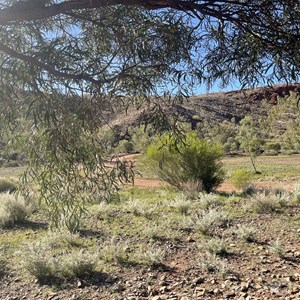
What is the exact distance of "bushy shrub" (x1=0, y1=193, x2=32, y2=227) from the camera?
31.5 ft

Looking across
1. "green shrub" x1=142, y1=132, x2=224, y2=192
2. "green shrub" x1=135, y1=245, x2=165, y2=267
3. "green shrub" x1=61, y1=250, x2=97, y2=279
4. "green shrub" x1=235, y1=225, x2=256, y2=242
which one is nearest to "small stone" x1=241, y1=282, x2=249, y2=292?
"green shrub" x1=135, y1=245, x2=165, y2=267

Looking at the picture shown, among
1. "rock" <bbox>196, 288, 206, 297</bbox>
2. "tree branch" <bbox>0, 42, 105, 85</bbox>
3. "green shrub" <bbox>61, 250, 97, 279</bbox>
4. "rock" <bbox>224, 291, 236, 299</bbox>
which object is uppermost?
"tree branch" <bbox>0, 42, 105, 85</bbox>

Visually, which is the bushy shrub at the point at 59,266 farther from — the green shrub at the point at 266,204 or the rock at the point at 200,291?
the green shrub at the point at 266,204

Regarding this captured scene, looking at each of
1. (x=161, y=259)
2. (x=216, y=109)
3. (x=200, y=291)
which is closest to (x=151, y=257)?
(x=161, y=259)

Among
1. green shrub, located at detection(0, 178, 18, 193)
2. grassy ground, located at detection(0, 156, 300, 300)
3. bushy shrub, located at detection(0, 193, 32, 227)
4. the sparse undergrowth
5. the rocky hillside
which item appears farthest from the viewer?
green shrub, located at detection(0, 178, 18, 193)

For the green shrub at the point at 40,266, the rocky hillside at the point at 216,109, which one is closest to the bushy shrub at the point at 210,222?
the green shrub at the point at 40,266

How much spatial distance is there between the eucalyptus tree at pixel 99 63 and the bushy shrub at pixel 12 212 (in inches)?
264

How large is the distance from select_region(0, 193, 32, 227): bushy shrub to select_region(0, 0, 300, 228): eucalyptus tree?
670cm

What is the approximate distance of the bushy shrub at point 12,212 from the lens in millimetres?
9602

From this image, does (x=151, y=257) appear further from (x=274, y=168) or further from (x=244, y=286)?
(x=274, y=168)

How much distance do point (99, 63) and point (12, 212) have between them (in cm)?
765

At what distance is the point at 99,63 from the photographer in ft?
11.9

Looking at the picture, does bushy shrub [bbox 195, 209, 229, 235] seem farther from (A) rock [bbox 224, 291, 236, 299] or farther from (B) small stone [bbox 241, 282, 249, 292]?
(A) rock [bbox 224, 291, 236, 299]

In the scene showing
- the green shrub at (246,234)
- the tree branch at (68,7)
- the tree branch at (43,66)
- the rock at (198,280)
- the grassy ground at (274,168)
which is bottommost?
the grassy ground at (274,168)
